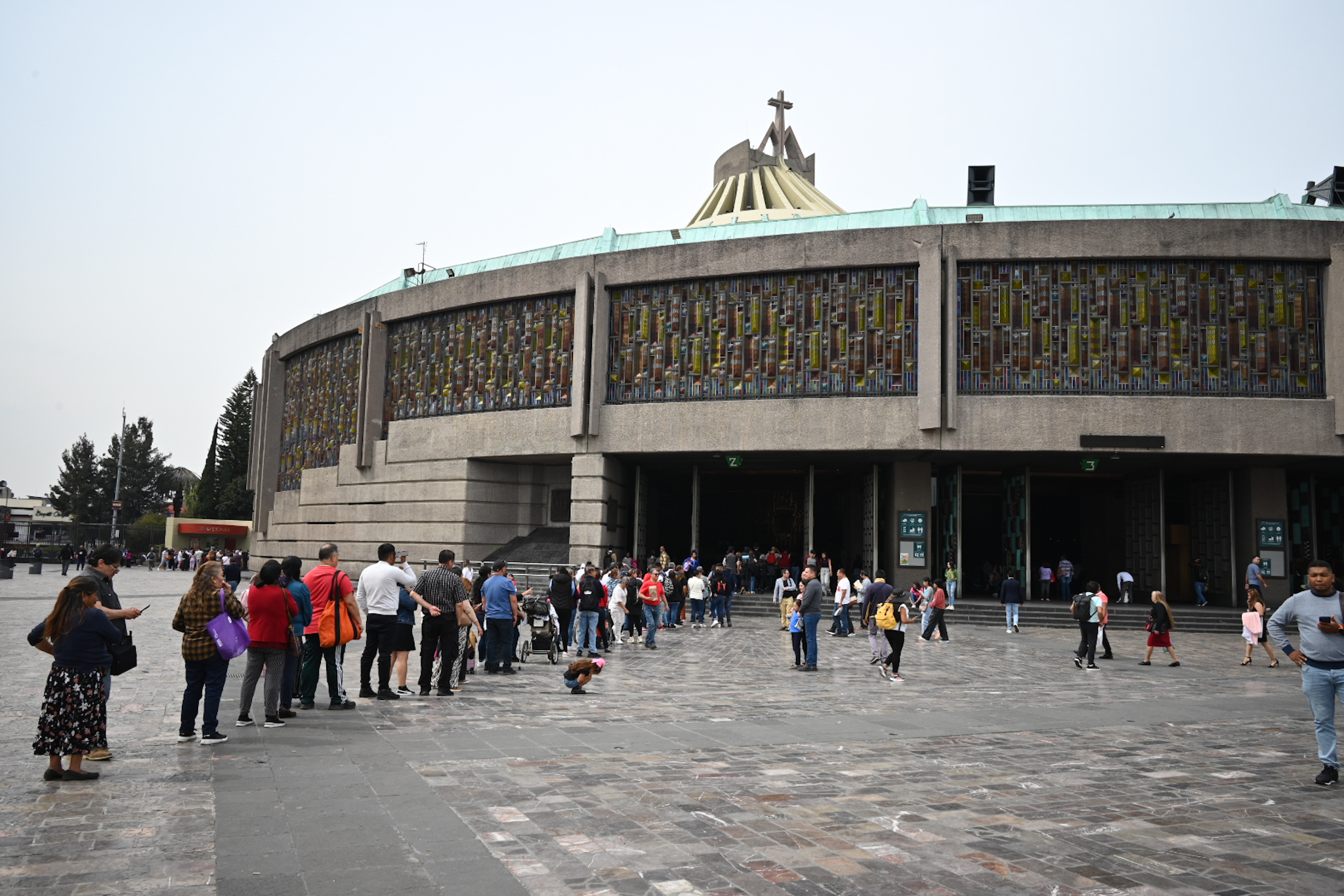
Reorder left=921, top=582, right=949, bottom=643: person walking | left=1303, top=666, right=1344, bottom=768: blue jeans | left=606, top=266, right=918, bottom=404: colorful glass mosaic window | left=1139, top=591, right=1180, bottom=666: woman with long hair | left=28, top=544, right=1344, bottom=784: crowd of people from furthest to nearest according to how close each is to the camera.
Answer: left=606, top=266, right=918, bottom=404: colorful glass mosaic window, left=921, top=582, right=949, bottom=643: person walking, left=1139, top=591, right=1180, bottom=666: woman with long hair, left=1303, top=666, right=1344, bottom=768: blue jeans, left=28, top=544, right=1344, bottom=784: crowd of people

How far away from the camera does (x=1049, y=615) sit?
27172 millimetres

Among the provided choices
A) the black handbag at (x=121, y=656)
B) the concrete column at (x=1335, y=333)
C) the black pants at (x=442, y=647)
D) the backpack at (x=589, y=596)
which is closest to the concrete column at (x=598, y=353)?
the backpack at (x=589, y=596)

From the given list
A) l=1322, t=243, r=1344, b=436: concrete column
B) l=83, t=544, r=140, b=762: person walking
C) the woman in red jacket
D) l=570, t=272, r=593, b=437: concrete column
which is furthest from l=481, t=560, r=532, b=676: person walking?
l=1322, t=243, r=1344, b=436: concrete column

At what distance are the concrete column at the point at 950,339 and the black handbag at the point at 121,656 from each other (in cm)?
2249

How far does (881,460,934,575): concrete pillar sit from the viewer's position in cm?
2889

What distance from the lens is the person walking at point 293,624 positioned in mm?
9414

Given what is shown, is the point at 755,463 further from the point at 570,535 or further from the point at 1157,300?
the point at 1157,300

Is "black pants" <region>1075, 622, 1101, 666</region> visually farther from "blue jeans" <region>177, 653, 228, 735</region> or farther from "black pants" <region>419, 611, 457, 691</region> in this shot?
"blue jeans" <region>177, 653, 228, 735</region>

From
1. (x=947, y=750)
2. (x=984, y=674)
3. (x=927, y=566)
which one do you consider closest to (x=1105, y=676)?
(x=984, y=674)

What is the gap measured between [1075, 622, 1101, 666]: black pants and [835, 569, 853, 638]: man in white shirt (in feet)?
19.2

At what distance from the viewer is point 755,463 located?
32.2m

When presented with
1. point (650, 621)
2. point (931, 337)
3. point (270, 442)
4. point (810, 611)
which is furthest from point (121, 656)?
point (270, 442)

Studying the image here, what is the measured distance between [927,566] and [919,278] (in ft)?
26.7

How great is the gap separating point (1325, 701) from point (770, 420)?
831 inches
